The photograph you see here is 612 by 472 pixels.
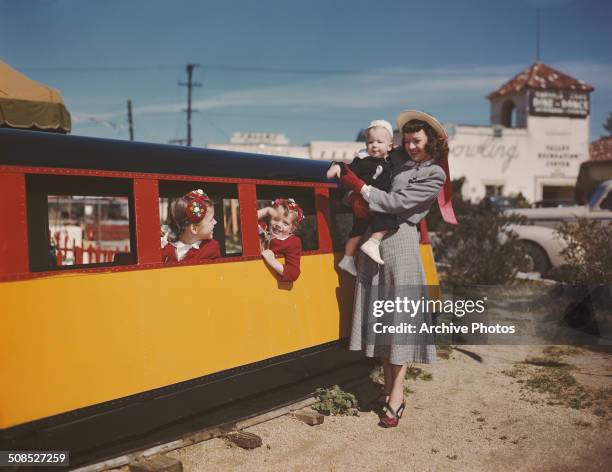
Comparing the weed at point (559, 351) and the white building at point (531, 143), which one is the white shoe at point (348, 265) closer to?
the weed at point (559, 351)

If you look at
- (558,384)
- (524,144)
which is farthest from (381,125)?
(524,144)

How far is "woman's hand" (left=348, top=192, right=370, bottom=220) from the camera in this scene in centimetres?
388

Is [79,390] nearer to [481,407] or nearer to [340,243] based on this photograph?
[340,243]

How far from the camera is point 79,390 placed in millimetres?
2746

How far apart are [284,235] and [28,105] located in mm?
4579

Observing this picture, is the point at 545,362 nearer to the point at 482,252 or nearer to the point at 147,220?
the point at 482,252

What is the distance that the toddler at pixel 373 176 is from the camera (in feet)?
12.5

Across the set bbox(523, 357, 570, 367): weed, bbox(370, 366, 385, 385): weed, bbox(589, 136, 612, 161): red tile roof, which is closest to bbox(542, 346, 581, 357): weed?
bbox(523, 357, 570, 367): weed

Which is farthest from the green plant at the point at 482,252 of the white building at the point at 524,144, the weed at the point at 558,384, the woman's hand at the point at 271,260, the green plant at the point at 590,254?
the white building at the point at 524,144


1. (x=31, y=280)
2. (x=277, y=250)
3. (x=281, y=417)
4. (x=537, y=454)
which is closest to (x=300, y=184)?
(x=277, y=250)

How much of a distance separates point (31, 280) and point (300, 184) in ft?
7.12

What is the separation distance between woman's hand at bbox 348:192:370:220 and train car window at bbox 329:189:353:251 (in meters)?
0.51

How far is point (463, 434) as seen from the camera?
3.83 metres

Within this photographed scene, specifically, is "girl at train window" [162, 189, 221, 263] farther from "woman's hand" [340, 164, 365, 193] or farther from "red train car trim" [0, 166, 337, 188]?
"woman's hand" [340, 164, 365, 193]
